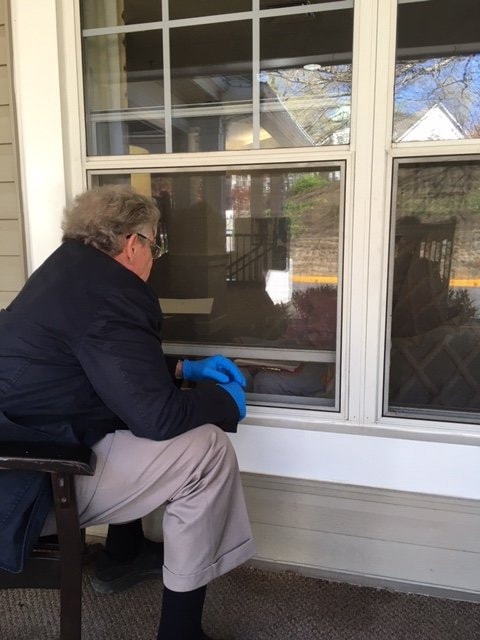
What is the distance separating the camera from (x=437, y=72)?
1646 millimetres

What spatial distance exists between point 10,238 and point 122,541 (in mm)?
1138

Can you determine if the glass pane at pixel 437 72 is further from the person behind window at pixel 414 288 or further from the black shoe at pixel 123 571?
the black shoe at pixel 123 571

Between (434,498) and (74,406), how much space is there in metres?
1.16

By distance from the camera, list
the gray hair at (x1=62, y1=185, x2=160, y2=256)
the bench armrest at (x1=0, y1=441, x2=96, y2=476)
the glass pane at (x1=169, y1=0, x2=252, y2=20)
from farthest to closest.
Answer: the glass pane at (x1=169, y1=0, x2=252, y2=20), the gray hair at (x1=62, y1=185, x2=160, y2=256), the bench armrest at (x1=0, y1=441, x2=96, y2=476)

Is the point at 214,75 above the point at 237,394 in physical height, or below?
above

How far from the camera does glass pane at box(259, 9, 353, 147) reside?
165 cm

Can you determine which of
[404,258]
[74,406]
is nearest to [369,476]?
[404,258]

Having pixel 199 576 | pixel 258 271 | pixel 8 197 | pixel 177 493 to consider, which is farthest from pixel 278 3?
pixel 199 576

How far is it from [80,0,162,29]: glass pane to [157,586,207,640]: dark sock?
1.76 metres

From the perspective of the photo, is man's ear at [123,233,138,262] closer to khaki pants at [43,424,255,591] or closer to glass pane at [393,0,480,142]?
khaki pants at [43,424,255,591]

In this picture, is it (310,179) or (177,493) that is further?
(310,179)

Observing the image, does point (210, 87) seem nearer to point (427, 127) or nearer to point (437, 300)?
point (427, 127)

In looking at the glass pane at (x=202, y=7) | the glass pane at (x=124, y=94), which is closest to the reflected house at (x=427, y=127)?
A: the glass pane at (x=202, y=7)

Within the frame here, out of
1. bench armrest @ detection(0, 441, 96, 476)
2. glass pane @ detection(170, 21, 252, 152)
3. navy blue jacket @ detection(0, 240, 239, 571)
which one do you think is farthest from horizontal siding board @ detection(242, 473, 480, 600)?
glass pane @ detection(170, 21, 252, 152)
